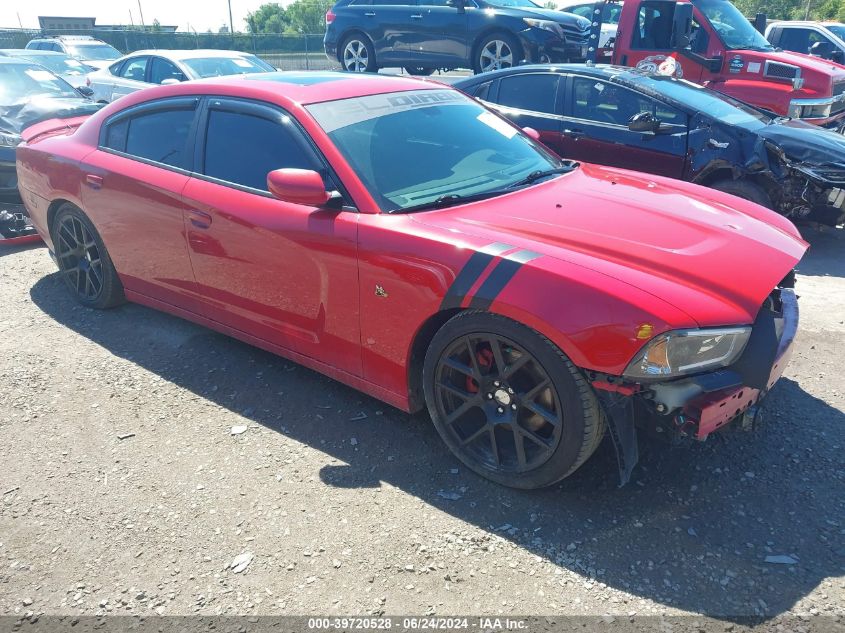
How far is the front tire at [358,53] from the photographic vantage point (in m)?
11.6

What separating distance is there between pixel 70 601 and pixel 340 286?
1.62 metres

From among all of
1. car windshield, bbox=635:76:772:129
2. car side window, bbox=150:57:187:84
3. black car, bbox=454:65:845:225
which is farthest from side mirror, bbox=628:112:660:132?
car side window, bbox=150:57:187:84

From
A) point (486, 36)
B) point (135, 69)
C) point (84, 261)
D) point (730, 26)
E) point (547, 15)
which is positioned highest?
point (547, 15)

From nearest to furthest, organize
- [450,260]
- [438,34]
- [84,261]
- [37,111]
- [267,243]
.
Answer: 1. [450,260]
2. [267,243]
3. [84,261]
4. [37,111]
5. [438,34]

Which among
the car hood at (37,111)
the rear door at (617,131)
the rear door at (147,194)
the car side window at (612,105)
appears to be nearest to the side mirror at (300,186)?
the rear door at (147,194)

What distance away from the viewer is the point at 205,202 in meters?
3.56

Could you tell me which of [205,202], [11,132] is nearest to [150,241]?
[205,202]

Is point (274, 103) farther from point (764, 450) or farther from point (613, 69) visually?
point (613, 69)

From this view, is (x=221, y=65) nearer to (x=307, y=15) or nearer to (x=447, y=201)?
(x=447, y=201)

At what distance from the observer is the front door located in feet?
10.2

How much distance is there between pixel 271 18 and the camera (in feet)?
262

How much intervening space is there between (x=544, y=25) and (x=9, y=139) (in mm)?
7317

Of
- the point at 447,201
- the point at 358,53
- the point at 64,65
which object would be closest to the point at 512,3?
the point at 358,53

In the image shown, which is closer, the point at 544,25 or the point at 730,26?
the point at 730,26
